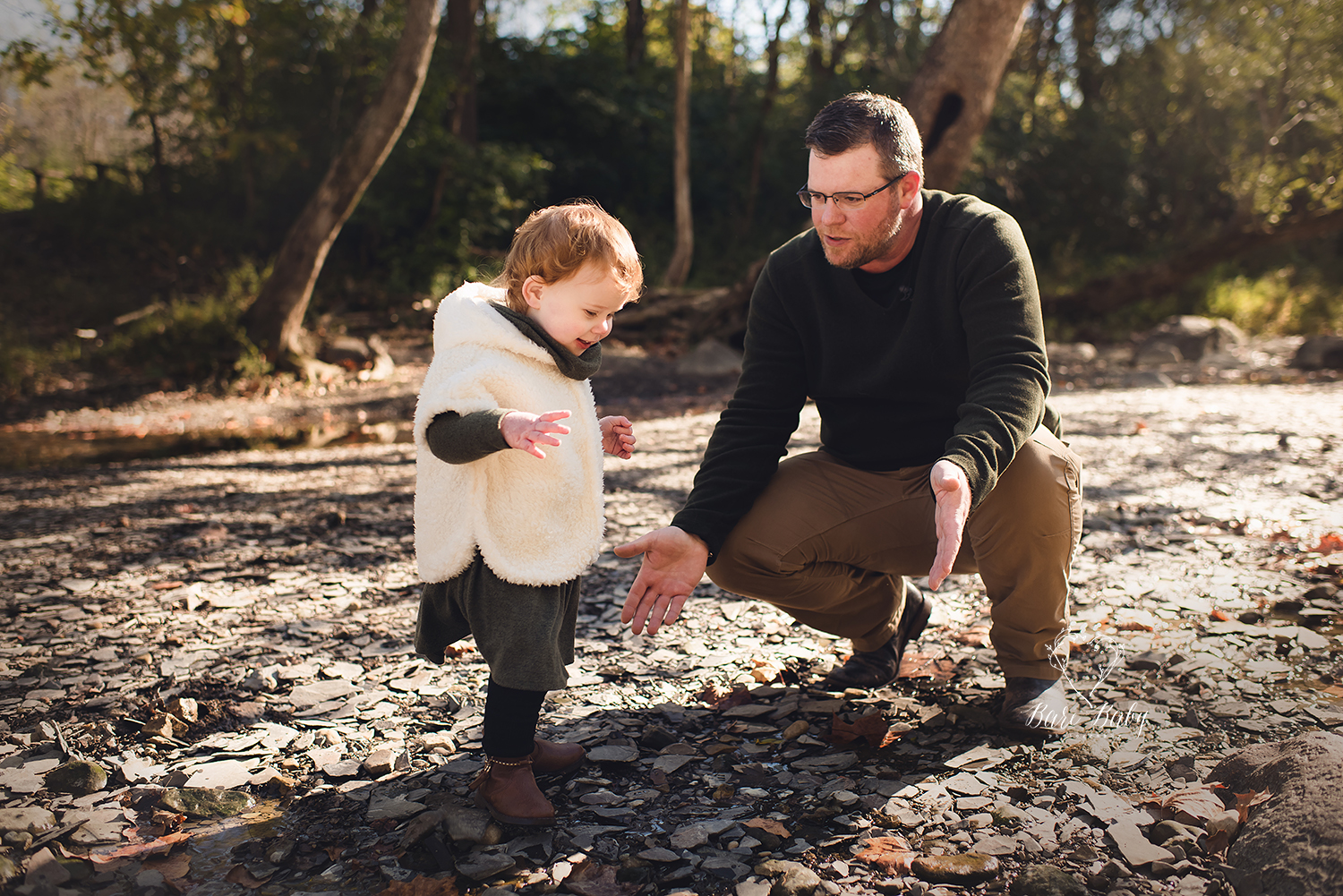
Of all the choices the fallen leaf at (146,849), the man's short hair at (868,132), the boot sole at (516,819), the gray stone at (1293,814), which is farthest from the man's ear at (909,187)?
the fallen leaf at (146,849)

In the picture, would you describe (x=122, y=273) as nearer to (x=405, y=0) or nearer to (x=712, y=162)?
(x=405, y=0)

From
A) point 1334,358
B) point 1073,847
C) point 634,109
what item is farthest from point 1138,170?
point 1073,847

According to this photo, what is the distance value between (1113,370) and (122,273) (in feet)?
49.1

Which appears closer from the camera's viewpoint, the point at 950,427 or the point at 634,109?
the point at 950,427

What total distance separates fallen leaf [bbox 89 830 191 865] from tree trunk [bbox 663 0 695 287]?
14040 millimetres

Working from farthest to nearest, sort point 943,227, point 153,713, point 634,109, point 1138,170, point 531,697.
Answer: point 634,109
point 1138,170
point 943,227
point 153,713
point 531,697

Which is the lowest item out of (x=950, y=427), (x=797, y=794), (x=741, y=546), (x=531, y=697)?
(x=797, y=794)

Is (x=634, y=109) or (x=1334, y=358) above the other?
(x=634, y=109)

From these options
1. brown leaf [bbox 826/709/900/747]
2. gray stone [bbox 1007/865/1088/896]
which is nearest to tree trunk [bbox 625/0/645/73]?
brown leaf [bbox 826/709/900/747]

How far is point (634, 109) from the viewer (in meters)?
19.1

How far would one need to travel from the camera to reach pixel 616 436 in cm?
246

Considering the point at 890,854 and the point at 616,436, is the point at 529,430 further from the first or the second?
the point at 890,854

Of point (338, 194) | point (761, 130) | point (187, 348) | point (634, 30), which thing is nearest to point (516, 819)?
point (338, 194)

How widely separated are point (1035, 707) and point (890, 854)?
→ 2.50ft
